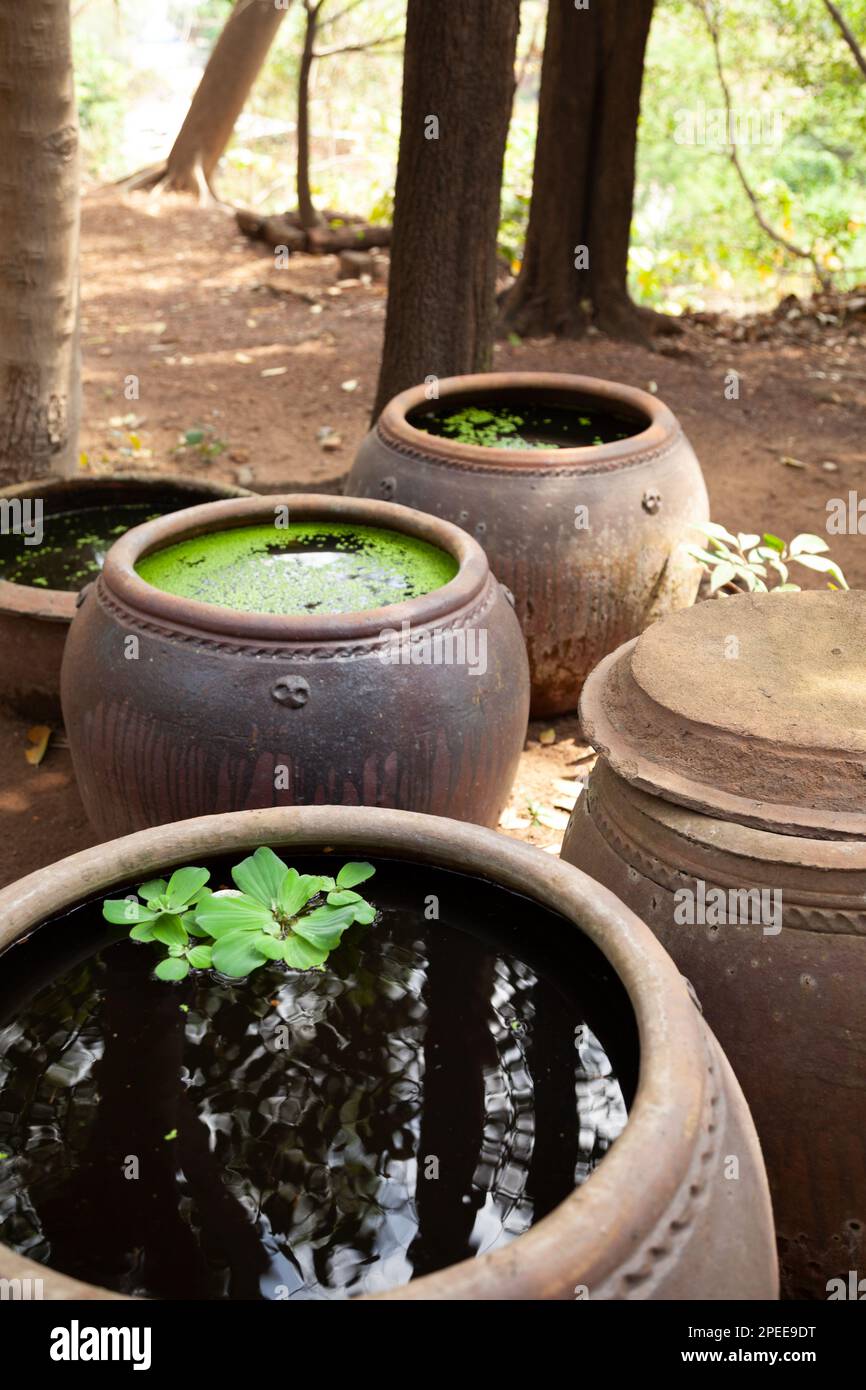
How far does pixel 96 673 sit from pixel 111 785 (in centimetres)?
24

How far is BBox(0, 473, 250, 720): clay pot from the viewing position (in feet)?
11.6

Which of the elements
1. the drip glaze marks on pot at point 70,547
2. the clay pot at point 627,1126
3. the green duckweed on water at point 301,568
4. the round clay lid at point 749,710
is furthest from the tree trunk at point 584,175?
the clay pot at point 627,1126

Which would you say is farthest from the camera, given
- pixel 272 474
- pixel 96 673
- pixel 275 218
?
pixel 275 218

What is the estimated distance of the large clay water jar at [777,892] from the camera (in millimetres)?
1814

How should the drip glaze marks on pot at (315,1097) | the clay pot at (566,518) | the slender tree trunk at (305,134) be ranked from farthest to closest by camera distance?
1. the slender tree trunk at (305,134)
2. the clay pot at (566,518)
3. the drip glaze marks on pot at (315,1097)

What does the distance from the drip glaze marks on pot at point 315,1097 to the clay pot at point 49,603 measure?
→ 1.96 metres

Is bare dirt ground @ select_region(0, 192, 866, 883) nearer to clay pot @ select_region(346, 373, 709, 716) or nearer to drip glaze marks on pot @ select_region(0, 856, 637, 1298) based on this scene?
clay pot @ select_region(346, 373, 709, 716)

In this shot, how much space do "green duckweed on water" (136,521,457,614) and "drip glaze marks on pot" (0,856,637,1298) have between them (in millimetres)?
1018

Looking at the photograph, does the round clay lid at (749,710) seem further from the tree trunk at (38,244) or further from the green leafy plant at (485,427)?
the tree trunk at (38,244)

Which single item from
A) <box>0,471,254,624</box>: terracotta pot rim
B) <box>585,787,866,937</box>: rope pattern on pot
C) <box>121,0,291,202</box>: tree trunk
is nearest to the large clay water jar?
<box>585,787,866,937</box>: rope pattern on pot

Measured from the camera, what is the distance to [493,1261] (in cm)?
113

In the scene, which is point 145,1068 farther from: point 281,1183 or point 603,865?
point 603,865

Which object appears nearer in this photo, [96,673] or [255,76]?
[96,673]
